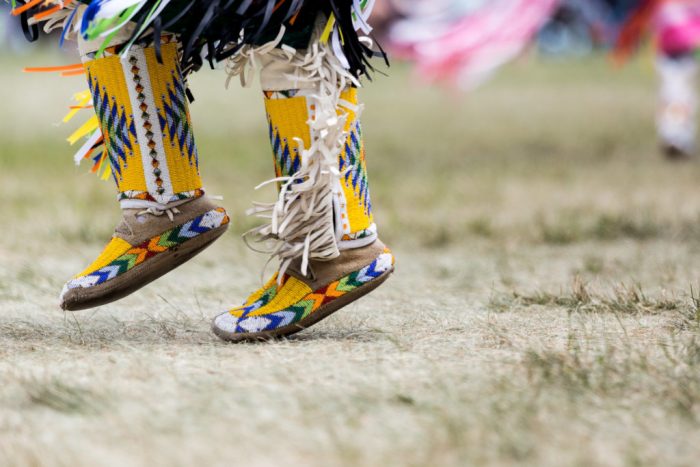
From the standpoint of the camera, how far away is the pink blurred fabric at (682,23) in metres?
5.46

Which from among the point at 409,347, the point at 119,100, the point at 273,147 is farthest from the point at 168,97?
the point at 409,347

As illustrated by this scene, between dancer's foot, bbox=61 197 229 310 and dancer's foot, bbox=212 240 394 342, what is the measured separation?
0.48 feet

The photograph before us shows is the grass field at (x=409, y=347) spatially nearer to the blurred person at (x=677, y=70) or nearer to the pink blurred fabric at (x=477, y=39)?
the blurred person at (x=677, y=70)

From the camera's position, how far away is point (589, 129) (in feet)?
23.2

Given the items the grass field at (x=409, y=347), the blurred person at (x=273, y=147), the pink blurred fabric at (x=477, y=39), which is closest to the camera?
the grass field at (x=409, y=347)

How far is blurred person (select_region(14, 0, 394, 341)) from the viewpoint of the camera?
1.76m

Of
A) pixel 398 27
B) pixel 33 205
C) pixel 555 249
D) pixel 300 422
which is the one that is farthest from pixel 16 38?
pixel 300 422

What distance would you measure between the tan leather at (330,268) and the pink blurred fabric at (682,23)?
4128 mm

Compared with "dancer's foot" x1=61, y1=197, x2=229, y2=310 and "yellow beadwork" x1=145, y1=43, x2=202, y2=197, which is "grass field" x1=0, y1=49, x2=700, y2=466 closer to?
"dancer's foot" x1=61, y1=197, x2=229, y2=310

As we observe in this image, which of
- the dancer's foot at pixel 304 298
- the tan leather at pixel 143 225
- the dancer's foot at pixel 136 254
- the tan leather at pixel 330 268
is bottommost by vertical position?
the dancer's foot at pixel 304 298

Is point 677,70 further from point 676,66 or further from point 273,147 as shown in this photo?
point 273,147

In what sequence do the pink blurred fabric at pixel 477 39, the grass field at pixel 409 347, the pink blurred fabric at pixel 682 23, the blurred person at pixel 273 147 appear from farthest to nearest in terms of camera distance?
the pink blurred fabric at pixel 477 39
the pink blurred fabric at pixel 682 23
the blurred person at pixel 273 147
the grass field at pixel 409 347

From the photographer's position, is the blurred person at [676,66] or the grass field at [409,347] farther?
the blurred person at [676,66]

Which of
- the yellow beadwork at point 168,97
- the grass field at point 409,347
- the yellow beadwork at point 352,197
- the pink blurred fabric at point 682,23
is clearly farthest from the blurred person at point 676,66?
the yellow beadwork at point 168,97
